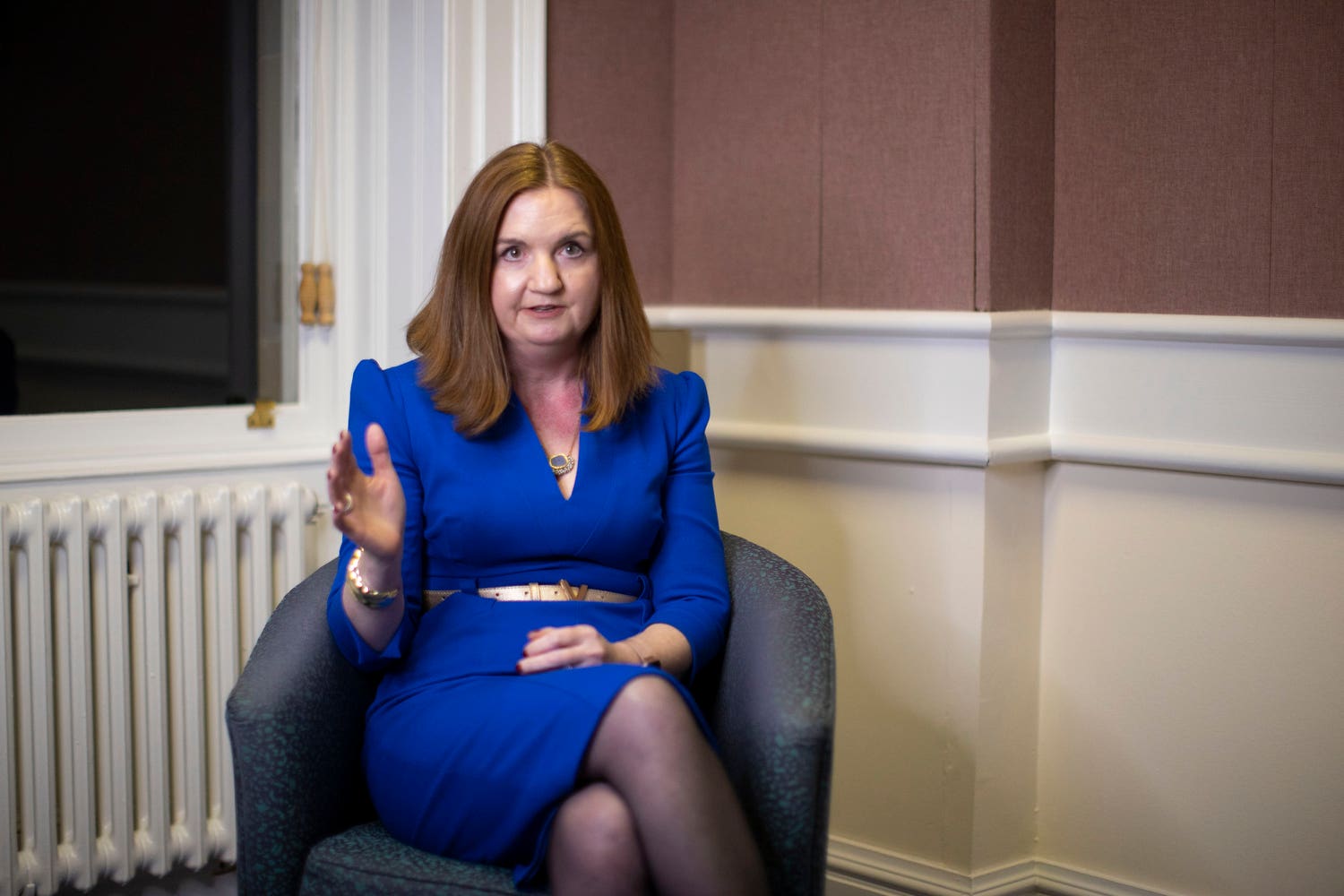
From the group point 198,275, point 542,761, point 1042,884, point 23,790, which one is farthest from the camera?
point 198,275

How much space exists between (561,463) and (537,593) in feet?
0.64

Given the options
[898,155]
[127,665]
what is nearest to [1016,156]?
[898,155]

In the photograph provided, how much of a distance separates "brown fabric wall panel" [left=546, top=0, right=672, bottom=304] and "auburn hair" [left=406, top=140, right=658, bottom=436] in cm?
63

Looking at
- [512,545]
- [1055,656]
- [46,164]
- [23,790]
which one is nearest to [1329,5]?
[1055,656]

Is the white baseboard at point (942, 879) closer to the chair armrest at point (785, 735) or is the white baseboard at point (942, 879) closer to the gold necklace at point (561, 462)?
the chair armrest at point (785, 735)

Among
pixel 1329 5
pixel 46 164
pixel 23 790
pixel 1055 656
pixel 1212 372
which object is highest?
pixel 1329 5

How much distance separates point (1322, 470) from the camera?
1.99 m

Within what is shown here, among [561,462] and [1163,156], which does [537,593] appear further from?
[1163,156]

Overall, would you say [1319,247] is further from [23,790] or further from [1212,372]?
[23,790]

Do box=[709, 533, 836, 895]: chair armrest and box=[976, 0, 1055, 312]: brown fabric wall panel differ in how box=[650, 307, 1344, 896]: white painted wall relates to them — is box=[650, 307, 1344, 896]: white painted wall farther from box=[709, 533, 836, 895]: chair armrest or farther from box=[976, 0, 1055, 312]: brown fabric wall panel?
box=[709, 533, 836, 895]: chair armrest

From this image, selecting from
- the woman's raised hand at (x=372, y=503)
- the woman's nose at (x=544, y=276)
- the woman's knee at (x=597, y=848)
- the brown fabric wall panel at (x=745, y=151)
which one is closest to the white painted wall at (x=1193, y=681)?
the brown fabric wall panel at (x=745, y=151)

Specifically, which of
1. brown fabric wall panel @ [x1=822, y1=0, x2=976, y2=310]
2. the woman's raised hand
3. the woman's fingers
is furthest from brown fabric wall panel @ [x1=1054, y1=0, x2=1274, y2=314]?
the woman's raised hand

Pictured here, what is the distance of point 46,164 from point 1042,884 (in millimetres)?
2212

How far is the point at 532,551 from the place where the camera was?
1.88 meters
